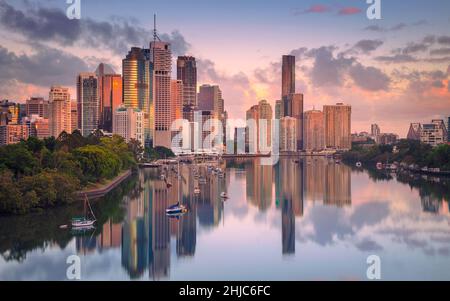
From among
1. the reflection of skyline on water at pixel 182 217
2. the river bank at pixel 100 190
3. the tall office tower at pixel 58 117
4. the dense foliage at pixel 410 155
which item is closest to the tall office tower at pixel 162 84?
the tall office tower at pixel 58 117

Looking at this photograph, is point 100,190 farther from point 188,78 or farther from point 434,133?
point 188,78

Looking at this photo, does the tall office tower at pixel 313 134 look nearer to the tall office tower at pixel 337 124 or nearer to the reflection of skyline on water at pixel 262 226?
Answer: the tall office tower at pixel 337 124

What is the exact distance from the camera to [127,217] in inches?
613

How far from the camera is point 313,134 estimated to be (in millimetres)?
84438

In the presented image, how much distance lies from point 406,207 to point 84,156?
460 inches

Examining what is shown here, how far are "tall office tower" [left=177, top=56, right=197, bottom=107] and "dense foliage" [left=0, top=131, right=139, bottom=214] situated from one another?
58536mm

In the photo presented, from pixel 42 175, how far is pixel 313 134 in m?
71.1

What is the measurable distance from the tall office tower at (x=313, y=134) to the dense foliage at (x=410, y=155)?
2745cm

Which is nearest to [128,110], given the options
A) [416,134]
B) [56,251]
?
[416,134]

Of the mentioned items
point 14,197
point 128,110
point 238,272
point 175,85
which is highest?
point 175,85

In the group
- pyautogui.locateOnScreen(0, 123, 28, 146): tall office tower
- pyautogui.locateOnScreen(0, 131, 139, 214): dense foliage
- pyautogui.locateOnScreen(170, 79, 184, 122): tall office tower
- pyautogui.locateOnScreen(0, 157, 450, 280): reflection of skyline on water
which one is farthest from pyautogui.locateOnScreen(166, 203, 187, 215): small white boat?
pyautogui.locateOnScreen(170, 79, 184, 122): tall office tower

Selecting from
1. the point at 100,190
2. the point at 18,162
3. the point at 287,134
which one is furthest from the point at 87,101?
the point at 18,162

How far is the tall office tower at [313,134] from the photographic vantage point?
84125 millimetres
